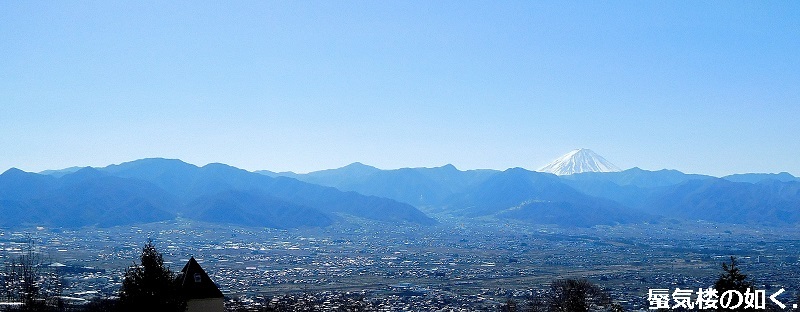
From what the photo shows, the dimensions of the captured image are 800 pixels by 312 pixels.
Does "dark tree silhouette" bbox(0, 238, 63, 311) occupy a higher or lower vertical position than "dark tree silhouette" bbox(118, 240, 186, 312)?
lower

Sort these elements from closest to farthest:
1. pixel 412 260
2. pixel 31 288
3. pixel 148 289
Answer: pixel 148 289 < pixel 31 288 < pixel 412 260

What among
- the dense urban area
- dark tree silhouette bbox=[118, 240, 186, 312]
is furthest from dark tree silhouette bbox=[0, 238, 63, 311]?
dark tree silhouette bbox=[118, 240, 186, 312]

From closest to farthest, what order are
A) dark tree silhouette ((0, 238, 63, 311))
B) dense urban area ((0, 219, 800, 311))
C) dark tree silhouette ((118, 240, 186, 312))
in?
dark tree silhouette ((118, 240, 186, 312))
dark tree silhouette ((0, 238, 63, 311))
dense urban area ((0, 219, 800, 311))

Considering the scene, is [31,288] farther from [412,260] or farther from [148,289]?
[412,260]

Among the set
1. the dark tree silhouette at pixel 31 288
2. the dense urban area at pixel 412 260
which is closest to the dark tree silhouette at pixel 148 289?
the dark tree silhouette at pixel 31 288

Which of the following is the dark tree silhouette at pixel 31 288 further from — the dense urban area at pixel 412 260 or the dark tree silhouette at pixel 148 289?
the dark tree silhouette at pixel 148 289

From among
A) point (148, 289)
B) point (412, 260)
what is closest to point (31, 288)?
point (148, 289)

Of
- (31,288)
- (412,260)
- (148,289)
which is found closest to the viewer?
(148,289)

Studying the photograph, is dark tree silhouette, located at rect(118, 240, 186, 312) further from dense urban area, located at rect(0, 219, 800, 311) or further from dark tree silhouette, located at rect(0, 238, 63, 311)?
dense urban area, located at rect(0, 219, 800, 311)

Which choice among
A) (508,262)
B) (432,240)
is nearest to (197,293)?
(508,262)
